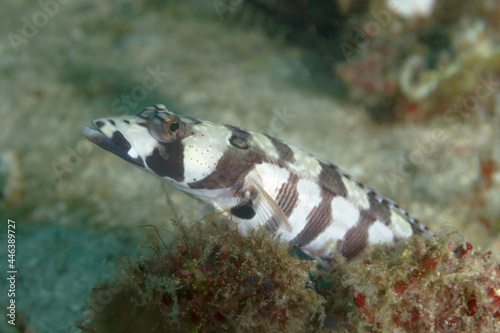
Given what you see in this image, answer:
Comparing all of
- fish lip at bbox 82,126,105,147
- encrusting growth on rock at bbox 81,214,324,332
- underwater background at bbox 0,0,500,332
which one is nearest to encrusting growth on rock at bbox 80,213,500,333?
encrusting growth on rock at bbox 81,214,324,332

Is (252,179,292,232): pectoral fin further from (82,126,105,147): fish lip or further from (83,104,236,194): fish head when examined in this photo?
(82,126,105,147): fish lip

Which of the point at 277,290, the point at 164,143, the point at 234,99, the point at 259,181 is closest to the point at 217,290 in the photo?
the point at 277,290

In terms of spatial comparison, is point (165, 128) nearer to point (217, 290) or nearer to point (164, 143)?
point (164, 143)

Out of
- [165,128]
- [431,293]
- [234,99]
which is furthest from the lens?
[234,99]

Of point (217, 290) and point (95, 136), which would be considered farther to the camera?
point (95, 136)

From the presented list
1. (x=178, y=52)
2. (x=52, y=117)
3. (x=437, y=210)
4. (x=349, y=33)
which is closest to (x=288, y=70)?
(x=349, y=33)

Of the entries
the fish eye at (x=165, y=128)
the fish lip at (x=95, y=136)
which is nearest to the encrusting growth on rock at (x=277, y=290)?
the fish eye at (x=165, y=128)
